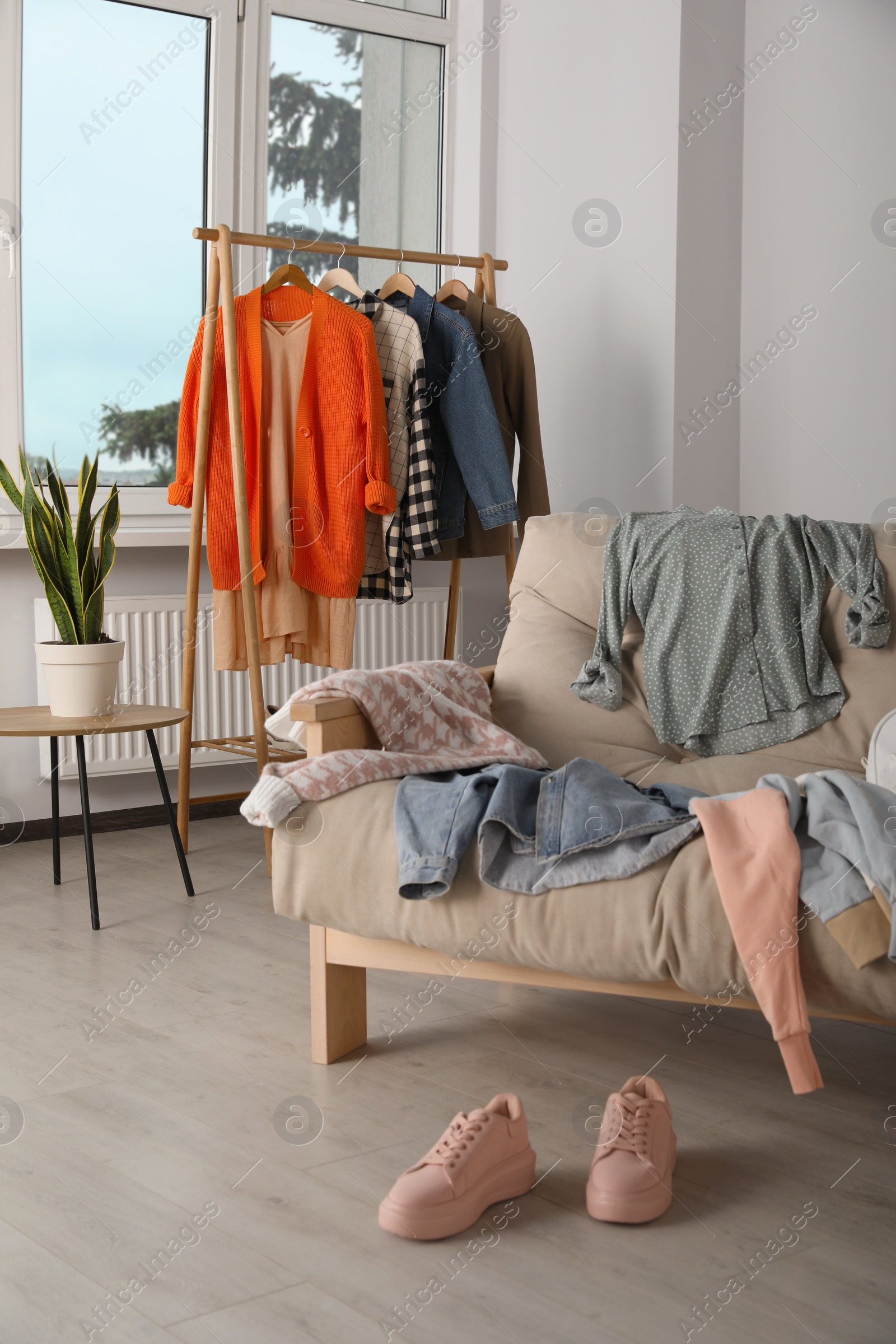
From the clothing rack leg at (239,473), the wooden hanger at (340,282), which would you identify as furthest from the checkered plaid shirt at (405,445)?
the clothing rack leg at (239,473)

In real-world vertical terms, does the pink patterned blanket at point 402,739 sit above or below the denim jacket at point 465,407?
below

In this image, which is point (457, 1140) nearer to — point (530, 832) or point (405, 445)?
point (530, 832)

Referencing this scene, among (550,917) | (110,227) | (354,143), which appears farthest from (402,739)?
(354,143)

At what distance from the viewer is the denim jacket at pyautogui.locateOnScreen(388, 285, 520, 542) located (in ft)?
10.3

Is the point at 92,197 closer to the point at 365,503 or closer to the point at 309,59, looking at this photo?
the point at 309,59

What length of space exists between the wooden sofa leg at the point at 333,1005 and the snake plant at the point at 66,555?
1.16 m

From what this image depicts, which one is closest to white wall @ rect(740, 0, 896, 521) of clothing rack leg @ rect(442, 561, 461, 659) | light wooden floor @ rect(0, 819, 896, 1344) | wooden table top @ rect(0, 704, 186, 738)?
clothing rack leg @ rect(442, 561, 461, 659)

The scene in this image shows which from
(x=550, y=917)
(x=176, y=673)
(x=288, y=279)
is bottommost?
(x=550, y=917)

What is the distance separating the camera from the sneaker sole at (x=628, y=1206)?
141 cm

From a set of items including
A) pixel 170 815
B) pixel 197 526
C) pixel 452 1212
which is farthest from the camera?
pixel 197 526

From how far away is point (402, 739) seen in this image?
1975mm

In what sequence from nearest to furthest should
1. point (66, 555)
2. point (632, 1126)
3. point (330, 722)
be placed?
point (632, 1126), point (330, 722), point (66, 555)

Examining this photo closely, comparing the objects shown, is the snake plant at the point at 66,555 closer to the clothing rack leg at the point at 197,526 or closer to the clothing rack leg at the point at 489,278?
the clothing rack leg at the point at 197,526

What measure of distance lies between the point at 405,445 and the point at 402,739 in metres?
1.34
